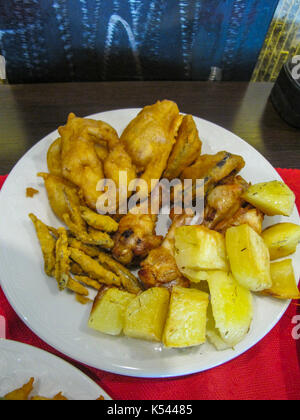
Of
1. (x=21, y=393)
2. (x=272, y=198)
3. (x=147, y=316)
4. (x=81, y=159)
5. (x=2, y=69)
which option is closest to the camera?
(x=21, y=393)

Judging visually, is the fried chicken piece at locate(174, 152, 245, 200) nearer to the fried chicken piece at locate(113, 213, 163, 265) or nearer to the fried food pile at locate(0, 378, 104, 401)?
the fried chicken piece at locate(113, 213, 163, 265)

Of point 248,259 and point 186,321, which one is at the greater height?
point 248,259

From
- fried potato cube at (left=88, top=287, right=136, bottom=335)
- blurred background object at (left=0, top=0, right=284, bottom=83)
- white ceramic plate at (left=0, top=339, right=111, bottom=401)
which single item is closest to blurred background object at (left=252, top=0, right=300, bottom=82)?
blurred background object at (left=0, top=0, right=284, bottom=83)

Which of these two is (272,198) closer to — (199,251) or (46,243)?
(199,251)

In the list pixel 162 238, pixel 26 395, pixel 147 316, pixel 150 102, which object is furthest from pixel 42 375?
pixel 150 102

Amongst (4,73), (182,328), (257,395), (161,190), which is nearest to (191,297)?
(182,328)

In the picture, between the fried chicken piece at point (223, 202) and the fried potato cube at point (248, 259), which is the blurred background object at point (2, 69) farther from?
the fried potato cube at point (248, 259)

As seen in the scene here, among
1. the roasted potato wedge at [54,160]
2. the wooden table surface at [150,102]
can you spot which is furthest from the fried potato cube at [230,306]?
the wooden table surface at [150,102]
